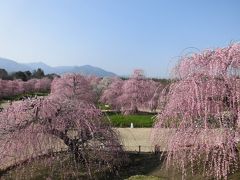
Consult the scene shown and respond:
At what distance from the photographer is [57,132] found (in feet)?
53.8

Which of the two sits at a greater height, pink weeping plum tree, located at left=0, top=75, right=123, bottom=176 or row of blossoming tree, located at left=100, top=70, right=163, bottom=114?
row of blossoming tree, located at left=100, top=70, right=163, bottom=114

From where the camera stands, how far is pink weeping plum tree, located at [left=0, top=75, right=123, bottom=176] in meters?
15.8

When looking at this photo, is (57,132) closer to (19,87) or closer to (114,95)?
(114,95)

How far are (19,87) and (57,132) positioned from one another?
74358 millimetres

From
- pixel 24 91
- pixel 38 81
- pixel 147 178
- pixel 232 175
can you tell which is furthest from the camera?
pixel 38 81

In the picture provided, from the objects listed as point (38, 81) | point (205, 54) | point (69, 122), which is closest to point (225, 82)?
point (205, 54)

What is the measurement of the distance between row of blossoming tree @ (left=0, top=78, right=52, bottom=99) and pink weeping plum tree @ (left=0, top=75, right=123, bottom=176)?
6583 centimetres

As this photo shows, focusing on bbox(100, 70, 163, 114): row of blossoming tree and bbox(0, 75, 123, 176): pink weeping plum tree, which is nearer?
bbox(0, 75, 123, 176): pink weeping plum tree

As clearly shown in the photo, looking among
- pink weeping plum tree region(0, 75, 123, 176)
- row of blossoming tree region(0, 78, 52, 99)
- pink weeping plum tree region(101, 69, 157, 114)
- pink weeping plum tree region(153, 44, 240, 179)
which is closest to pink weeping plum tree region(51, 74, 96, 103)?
pink weeping plum tree region(101, 69, 157, 114)

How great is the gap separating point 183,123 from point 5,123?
7529 millimetres

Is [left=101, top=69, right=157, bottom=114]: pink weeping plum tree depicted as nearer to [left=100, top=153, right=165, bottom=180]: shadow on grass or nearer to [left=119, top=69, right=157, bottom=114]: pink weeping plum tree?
[left=119, top=69, right=157, bottom=114]: pink weeping plum tree

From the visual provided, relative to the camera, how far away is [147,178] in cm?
1364

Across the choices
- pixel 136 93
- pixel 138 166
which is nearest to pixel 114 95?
pixel 136 93

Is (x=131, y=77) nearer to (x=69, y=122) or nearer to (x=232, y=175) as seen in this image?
(x=69, y=122)
